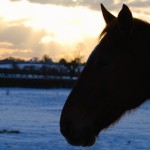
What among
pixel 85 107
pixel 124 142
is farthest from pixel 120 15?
pixel 124 142

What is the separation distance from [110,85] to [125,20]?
0.39 meters

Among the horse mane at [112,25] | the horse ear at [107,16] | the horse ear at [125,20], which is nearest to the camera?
the horse ear at [125,20]

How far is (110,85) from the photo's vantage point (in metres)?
2.46

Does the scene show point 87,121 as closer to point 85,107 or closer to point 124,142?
point 85,107

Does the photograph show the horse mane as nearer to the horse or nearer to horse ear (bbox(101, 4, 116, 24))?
the horse

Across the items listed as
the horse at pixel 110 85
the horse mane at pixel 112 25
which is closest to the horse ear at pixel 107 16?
the horse mane at pixel 112 25

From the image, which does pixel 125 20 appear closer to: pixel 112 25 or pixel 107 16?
pixel 112 25

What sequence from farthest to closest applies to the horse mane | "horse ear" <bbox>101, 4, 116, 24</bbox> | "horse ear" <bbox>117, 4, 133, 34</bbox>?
"horse ear" <bbox>101, 4, 116, 24</bbox>, the horse mane, "horse ear" <bbox>117, 4, 133, 34</bbox>

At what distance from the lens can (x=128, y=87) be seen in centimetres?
248

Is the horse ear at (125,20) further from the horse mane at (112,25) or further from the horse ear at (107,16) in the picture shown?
the horse ear at (107,16)

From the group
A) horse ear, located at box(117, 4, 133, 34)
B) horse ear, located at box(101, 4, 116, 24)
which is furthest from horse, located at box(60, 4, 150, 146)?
horse ear, located at box(101, 4, 116, 24)

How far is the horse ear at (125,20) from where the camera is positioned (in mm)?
2361

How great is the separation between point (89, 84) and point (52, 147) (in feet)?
29.4

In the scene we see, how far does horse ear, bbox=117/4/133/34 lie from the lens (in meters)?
2.36
